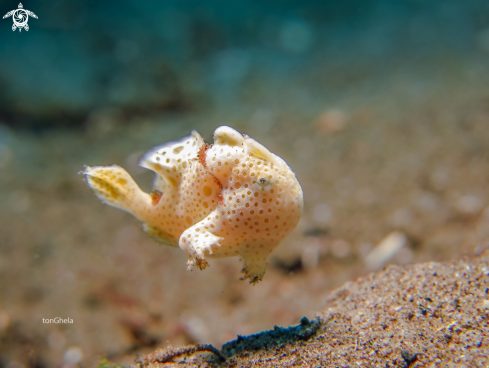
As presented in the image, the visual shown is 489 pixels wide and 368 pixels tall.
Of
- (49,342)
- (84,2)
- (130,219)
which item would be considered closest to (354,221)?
(130,219)

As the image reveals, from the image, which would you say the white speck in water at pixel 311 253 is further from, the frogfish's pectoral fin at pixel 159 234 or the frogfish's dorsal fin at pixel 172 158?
the frogfish's dorsal fin at pixel 172 158

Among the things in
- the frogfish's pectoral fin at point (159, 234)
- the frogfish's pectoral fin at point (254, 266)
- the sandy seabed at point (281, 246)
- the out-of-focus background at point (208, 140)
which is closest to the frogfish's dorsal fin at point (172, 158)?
the out-of-focus background at point (208, 140)

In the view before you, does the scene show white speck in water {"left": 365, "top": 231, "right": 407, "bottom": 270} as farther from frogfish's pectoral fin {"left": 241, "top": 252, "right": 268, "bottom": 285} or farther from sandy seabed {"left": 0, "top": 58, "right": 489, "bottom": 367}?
frogfish's pectoral fin {"left": 241, "top": 252, "right": 268, "bottom": 285}

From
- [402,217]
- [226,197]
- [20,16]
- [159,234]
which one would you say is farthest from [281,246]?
[20,16]

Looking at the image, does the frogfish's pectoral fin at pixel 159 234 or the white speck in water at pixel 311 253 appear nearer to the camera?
the frogfish's pectoral fin at pixel 159 234

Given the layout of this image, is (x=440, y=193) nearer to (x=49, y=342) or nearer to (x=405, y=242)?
(x=405, y=242)

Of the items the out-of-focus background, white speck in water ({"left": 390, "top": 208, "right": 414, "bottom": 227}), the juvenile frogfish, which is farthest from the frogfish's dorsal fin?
white speck in water ({"left": 390, "top": 208, "right": 414, "bottom": 227})
